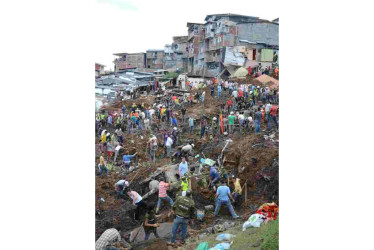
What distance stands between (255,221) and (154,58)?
11.5 ft

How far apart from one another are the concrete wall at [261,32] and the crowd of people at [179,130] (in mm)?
849

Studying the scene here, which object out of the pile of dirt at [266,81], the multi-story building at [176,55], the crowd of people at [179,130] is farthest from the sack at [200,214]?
the multi-story building at [176,55]

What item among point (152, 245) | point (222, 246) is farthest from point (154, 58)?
point (222, 246)

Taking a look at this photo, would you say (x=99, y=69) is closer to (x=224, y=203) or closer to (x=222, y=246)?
(x=224, y=203)

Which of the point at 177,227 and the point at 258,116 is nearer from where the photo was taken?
the point at 177,227

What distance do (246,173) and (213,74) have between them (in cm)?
206

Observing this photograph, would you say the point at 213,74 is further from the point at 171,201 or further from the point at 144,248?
the point at 144,248

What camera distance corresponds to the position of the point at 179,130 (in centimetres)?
753

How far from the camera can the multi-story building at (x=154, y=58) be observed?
7633 mm

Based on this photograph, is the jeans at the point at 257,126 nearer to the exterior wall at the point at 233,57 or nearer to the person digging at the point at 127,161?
the exterior wall at the point at 233,57

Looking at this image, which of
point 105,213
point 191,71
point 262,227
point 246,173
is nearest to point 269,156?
point 246,173

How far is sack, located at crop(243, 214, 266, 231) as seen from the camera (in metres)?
6.60

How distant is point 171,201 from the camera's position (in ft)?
23.0

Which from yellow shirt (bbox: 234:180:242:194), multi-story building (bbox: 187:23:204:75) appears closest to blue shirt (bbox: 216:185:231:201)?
yellow shirt (bbox: 234:180:242:194)
